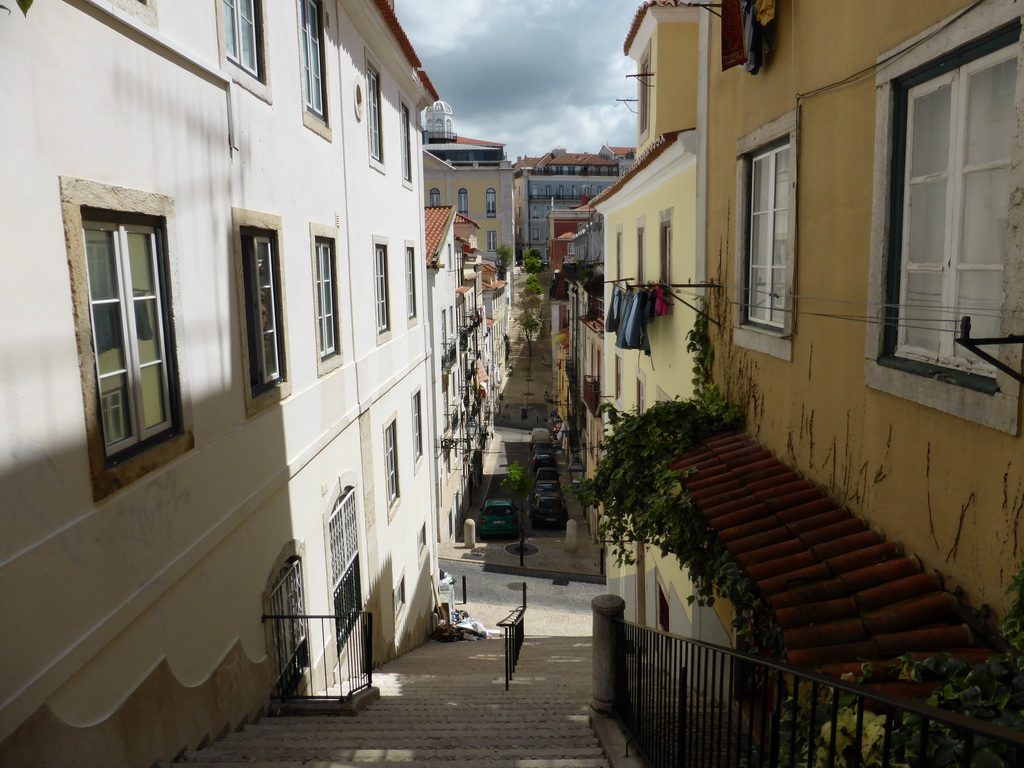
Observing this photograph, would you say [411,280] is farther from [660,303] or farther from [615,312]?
[660,303]

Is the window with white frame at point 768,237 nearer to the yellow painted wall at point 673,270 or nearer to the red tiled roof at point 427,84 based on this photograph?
the yellow painted wall at point 673,270

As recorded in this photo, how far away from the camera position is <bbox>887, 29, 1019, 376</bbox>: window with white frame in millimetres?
3545

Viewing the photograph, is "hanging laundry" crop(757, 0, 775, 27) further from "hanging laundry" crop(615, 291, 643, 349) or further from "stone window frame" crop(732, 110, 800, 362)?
"hanging laundry" crop(615, 291, 643, 349)

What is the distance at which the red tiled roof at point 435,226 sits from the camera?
2025cm

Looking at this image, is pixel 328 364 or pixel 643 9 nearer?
pixel 328 364

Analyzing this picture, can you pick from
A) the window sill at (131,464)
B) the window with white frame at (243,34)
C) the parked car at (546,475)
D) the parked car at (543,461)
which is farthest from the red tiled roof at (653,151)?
the parked car at (543,461)

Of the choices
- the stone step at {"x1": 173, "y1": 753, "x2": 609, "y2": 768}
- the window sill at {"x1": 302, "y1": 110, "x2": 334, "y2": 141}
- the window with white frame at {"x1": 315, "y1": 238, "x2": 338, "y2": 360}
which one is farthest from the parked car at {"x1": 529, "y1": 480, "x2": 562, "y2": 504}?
the stone step at {"x1": 173, "y1": 753, "x2": 609, "y2": 768}

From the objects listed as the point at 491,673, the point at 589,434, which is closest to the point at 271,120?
the point at 491,673

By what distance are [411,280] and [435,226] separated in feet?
23.6

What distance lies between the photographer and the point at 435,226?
2144cm

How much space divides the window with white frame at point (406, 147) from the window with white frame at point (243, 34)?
6.96 meters

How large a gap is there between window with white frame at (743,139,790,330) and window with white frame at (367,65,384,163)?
6260mm

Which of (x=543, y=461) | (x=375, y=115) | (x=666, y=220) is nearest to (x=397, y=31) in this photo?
(x=375, y=115)

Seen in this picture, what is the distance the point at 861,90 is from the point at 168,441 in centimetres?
508
